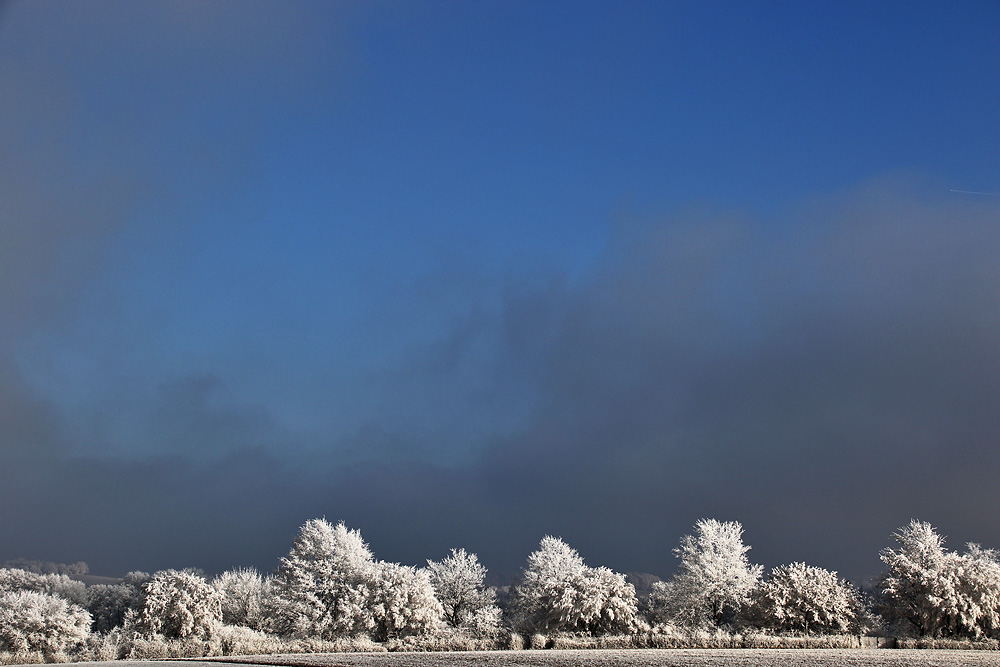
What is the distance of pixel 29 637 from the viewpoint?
4231 centimetres

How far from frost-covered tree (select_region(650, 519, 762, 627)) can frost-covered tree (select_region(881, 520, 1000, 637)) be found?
386 inches

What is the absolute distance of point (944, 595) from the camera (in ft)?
154

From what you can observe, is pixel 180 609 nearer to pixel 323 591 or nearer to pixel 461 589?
pixel 323 591

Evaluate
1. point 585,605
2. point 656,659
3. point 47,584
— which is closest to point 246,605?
point 585,605

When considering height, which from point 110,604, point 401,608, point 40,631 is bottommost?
point 110,604

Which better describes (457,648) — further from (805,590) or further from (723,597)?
(723,597)

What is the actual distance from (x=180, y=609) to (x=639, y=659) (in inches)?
1131

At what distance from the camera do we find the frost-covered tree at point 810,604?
49.0 m

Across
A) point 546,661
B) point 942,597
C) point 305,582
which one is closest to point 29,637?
point 305,582

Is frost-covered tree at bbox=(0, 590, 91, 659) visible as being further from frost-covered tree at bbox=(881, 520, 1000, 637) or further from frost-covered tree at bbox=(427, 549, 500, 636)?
frost-covered tree at bbox=(881, 520, 1000, 637)

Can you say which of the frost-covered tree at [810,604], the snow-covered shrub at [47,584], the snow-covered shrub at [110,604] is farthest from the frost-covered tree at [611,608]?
the snow-covered shrub at [47,584]

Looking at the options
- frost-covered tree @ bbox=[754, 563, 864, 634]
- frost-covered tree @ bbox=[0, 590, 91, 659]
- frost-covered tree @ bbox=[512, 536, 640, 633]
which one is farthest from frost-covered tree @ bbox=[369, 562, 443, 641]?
frost-covered tree @ bbox=[754, 563, 864, 634]

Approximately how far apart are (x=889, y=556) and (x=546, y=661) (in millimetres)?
32678

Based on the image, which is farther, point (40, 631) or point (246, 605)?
point (246, 605)
